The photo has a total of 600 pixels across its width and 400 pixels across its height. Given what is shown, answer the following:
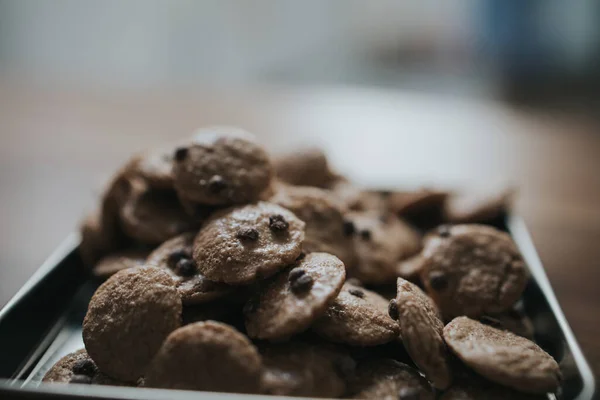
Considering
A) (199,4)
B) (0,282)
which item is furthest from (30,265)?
(199,4)

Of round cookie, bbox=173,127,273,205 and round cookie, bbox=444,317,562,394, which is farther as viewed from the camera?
round cookie, bbox=173,127,273,205

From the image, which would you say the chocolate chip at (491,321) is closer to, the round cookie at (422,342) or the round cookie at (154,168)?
the round cookie at (422,342)

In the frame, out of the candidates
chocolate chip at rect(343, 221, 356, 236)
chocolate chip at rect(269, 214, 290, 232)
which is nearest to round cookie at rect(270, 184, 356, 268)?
chocolate chip at rect(343, 221, 356, 236)

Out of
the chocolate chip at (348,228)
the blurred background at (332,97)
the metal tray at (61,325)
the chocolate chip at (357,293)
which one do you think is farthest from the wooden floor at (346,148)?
the chocolate chip at (357,293)

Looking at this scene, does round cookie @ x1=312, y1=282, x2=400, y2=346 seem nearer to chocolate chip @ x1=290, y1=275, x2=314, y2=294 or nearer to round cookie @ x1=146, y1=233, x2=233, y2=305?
chocolate chip @ x1=290, y1=275, x2=314, y2=294

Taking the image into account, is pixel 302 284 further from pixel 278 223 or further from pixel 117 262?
pixel 117 262

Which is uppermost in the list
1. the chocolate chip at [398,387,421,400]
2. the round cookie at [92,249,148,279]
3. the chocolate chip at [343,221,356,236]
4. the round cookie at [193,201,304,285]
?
the round cookie at [193,201,304,285]

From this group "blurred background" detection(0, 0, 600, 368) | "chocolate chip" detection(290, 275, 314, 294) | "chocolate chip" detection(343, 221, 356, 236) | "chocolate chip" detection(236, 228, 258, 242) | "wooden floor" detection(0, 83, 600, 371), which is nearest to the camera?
"chocolate chip" detection(290, 275, 314, 294)

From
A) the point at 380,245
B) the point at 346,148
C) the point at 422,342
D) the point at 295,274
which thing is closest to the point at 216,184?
the point at 295,274
